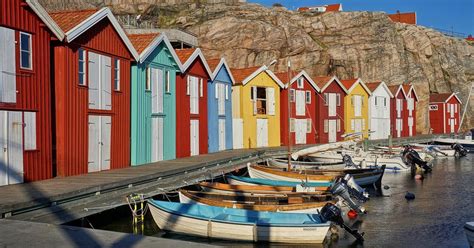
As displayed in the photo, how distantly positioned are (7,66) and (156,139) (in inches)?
500

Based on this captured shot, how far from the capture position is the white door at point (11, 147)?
1995 cm

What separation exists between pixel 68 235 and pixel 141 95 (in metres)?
18.4

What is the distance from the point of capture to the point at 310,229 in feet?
58.2

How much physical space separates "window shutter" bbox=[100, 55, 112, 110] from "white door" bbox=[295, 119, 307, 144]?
29.2 meters

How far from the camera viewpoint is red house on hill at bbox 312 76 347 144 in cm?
5625

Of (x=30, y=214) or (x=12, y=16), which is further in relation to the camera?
(x=12, y=16)

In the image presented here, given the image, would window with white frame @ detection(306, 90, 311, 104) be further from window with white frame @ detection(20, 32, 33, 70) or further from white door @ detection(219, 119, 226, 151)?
window with white frame @ detection(20, 32, 33, 70)

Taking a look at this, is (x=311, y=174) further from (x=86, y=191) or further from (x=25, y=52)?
(x=25, y=52)

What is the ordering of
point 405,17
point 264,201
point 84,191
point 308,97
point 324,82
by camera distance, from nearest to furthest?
point 84,191 < point 264,201 < point 308,97 < point 324,82 < point 405,17

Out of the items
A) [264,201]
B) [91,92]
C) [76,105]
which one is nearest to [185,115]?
[91,92]

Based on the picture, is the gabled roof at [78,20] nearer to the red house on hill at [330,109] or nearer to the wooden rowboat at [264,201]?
the wooden rowboat at [264,201]

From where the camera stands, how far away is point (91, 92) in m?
25.2

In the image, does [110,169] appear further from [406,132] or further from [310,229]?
[406,132]

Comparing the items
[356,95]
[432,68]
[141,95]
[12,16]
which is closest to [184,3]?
[356,95]
